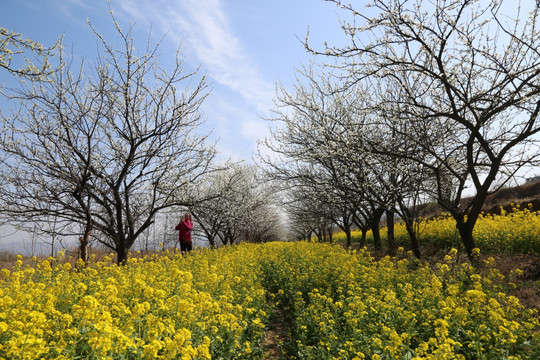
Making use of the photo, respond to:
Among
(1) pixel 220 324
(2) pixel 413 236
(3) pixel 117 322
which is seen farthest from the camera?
(2) pixel 413 236

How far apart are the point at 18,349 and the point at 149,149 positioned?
686 cm

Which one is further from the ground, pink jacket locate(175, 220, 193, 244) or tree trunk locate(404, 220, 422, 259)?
pink jacket locate(175, 220, 193, 244)

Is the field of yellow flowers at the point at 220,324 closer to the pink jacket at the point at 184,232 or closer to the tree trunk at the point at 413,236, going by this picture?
the tree trunk at the point at 413,236

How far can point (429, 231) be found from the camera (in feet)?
45.0

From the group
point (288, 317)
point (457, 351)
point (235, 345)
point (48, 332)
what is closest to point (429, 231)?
point (288, 317)

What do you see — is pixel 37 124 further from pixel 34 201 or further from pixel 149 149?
pixel 149 149

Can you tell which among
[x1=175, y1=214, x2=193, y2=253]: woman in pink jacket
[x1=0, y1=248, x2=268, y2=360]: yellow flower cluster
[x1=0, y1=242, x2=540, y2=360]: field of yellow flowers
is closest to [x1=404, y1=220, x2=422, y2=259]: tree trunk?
[x1=0, y1=242, x2=540, y2=360]: field of yellow flowers

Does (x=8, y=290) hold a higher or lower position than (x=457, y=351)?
higher

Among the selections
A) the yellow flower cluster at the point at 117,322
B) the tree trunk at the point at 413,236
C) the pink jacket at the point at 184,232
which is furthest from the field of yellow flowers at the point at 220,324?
the pink jacket at the point at 184,232

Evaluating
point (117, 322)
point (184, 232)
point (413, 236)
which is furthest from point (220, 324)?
point (184, 232)

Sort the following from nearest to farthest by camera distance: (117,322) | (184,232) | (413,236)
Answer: (117,322), (413,236), (184,232)

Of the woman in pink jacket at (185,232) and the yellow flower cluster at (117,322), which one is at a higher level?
the woman in pink jacket at (185,232)

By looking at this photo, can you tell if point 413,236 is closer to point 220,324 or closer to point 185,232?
point 220,324

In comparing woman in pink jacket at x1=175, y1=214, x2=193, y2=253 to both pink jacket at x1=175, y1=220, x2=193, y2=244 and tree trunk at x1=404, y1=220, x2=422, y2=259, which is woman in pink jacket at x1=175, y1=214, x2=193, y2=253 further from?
tree trunk at x1=404, y1=220, x2=422, y2=259
